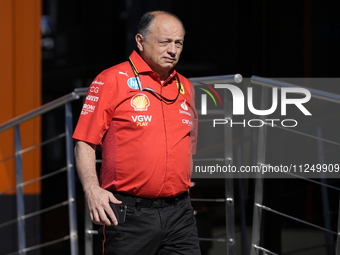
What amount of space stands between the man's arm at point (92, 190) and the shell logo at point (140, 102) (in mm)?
249

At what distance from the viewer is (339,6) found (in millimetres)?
3418

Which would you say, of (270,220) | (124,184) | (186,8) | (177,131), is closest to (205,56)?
(186,8)

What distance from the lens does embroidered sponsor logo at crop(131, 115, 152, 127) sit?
76.9 inches

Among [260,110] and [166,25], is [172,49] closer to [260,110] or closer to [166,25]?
[166,25]

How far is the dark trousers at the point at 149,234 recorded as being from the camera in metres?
1.94

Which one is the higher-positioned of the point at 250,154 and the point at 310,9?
the point at 310,9

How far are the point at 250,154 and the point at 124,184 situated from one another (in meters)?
1.72

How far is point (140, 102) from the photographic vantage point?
199cm

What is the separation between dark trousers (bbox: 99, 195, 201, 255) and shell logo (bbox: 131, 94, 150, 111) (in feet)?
1.30

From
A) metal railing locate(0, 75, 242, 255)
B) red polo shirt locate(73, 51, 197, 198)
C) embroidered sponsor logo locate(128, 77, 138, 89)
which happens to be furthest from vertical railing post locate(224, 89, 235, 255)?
embroidered sponsor logo locate(128, 77, 138, 89)

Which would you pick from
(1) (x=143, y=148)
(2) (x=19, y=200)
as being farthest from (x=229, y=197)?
(2) (x=19, y=200)

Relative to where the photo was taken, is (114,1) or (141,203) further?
(114,1)

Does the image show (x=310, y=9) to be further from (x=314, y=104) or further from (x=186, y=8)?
(x=186, y=8)

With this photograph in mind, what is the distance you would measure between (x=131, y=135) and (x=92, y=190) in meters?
0.30
